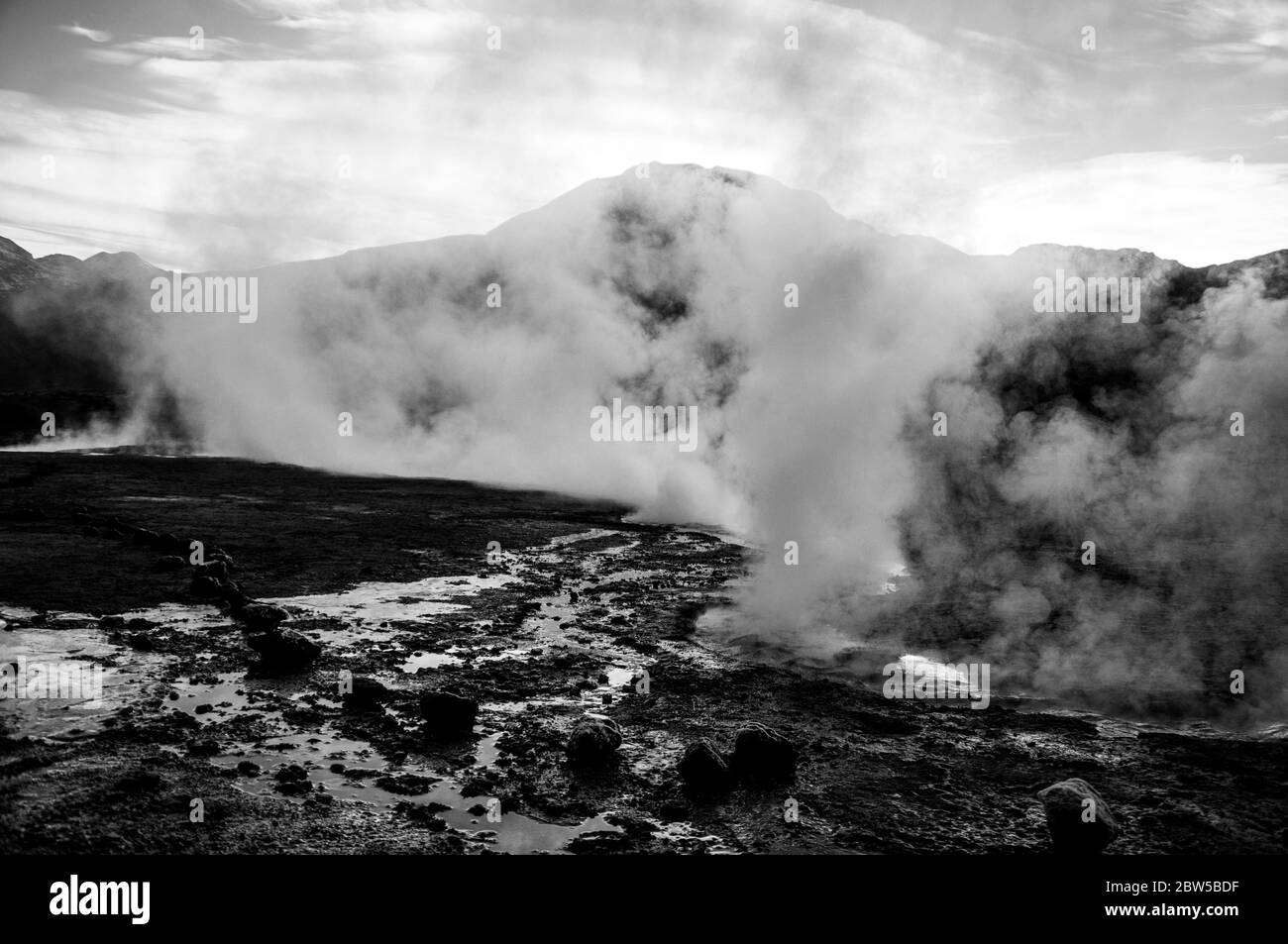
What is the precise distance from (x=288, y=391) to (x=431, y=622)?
41.3 metres

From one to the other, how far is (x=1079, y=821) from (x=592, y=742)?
14.2ft

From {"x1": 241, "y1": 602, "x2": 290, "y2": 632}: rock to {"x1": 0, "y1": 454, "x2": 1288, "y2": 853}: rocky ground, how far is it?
0.15ft

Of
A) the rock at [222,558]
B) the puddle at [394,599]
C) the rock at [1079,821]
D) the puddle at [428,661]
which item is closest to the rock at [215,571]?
the rock at [222,558]

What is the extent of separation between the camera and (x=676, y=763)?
8070 mm

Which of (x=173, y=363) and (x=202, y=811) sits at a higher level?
(x=173, y=363)

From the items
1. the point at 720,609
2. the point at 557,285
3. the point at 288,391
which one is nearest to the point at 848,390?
the point at 720,609

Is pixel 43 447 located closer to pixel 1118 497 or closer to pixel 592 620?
pixel 592 620

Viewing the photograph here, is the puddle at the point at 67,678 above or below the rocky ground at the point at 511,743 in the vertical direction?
above

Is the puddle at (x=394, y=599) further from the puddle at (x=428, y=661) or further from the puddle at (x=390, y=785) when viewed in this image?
the puddle at (x=390, y=785)

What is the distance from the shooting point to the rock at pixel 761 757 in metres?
7.89

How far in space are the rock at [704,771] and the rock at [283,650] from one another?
5.79 meters

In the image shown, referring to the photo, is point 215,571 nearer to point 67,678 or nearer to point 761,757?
point 67,678

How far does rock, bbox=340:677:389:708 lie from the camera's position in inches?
373
